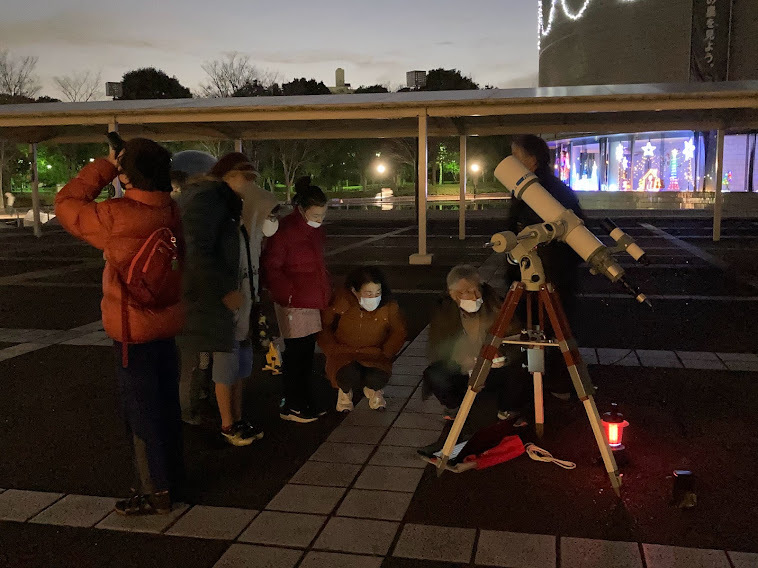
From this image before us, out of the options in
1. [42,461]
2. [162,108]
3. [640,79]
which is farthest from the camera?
[640,79]

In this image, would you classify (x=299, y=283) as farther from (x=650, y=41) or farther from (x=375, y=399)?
(x=650, y=41)

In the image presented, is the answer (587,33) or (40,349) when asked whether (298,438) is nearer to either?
(40,349)

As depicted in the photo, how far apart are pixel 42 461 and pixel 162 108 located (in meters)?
10.1

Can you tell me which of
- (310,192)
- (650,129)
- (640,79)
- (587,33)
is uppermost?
(587,33)

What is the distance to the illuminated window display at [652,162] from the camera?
30.2 m

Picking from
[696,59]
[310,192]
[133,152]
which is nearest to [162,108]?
[310,192]

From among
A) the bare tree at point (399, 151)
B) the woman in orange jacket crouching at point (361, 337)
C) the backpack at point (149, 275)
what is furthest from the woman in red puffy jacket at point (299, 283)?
the bare tree at point (399, 151)

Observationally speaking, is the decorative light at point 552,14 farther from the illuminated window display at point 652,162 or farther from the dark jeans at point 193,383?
the dark jeans at point 193,383

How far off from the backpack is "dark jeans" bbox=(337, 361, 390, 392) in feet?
5.93

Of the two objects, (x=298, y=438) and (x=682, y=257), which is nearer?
(x=298, y=438)

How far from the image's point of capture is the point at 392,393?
5340mm

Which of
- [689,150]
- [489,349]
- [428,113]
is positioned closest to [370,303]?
[489,349]

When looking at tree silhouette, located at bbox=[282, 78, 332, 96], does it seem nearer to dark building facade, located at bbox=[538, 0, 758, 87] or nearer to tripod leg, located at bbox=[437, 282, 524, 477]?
dark building facade, located at bbox=[538, 0, 758, 87]

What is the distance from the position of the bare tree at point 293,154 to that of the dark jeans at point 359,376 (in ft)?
105
